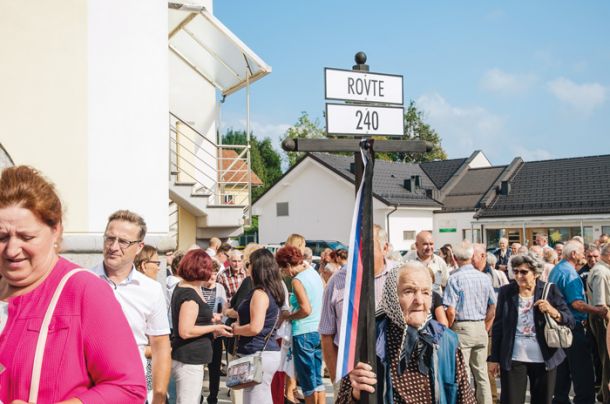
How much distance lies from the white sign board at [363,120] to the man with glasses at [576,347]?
14.1 feet

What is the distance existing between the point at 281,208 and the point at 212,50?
31909 millimetres

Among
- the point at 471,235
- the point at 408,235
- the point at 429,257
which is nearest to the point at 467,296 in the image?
the point at 429,257

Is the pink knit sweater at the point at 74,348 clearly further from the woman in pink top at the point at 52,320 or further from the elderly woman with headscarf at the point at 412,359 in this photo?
the elderly woman with headscarf at the point at 412,359

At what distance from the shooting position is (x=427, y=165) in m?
53.1

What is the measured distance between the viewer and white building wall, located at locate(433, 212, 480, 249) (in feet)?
146

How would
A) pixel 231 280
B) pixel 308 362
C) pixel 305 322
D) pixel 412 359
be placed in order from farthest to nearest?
1. pixel 231 280
2. pixel 305 322
3. pixel 308 362
4. pixel 412 359

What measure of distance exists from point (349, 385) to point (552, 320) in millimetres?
3493

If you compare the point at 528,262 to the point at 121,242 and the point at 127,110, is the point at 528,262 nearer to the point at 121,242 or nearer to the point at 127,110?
the point at 121,242

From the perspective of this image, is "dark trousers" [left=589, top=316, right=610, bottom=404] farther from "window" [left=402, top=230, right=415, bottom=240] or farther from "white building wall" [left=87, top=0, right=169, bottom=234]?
"window" [left=402, top=230, right=415, bottom=240]

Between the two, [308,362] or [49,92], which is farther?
[49,92]

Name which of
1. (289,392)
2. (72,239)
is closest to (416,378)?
(289,392)

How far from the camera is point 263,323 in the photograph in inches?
250

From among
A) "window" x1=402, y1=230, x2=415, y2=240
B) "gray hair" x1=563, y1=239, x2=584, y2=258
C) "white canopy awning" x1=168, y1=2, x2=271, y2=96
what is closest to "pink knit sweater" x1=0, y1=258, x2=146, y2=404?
"gray hair" x1=563, y1=239, x2=584, y2=258

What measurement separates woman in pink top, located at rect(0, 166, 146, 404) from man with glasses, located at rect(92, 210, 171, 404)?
6.37ft
